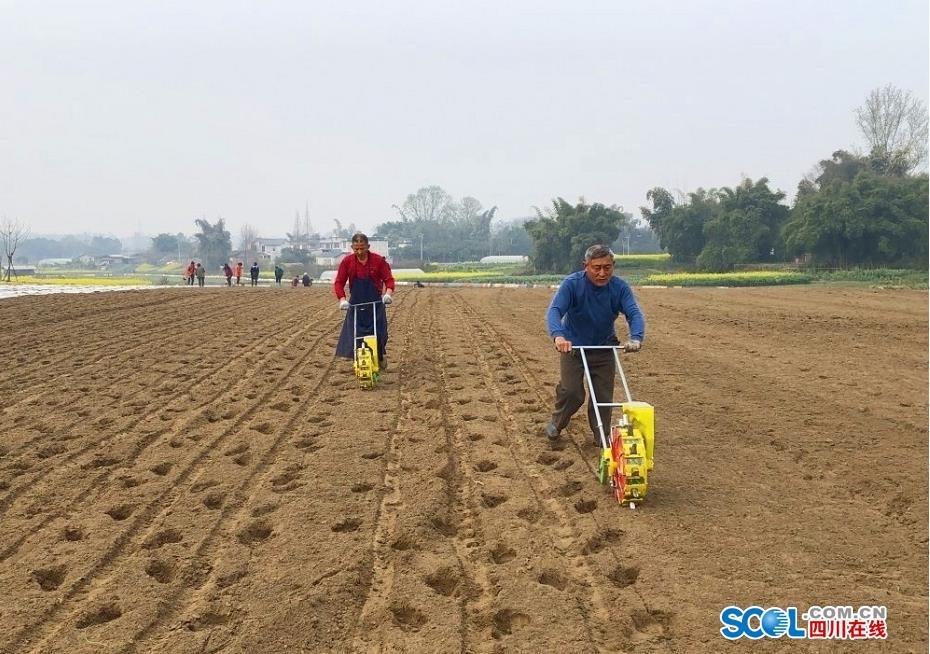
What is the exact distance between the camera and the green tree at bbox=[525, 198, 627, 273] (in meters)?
54.5

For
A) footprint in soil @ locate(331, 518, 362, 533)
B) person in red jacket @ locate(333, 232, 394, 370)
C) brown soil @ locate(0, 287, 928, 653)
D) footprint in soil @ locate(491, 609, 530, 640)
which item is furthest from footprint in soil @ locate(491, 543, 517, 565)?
person in red jacket @ locate(333, 232, 394, 370)

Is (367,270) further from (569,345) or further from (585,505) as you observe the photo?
(585,505)

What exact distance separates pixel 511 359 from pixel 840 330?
760 cm

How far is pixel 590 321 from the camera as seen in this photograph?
5.84 m

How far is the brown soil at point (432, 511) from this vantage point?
11.2 feet

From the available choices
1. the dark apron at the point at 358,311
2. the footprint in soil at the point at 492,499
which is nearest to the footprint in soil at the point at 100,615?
the footprint in soil at the point at 492,499

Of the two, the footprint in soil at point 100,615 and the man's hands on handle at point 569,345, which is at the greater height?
the man's hands on handle at point 569,345

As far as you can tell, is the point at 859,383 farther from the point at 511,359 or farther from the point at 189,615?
the point at 189,615

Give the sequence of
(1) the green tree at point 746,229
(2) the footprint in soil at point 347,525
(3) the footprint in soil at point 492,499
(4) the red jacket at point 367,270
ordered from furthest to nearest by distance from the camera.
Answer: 1. (1) the green tree at point 746,229
2. (4) the red jacket at point 367,270
3. (3) the footprint in soil at point 492,499
4. (2) the footprint in soil at point 347,525

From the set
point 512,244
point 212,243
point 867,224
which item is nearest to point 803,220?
point 867,224

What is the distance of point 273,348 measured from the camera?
12.0 meters

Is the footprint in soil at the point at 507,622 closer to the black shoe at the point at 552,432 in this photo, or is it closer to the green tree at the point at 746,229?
the black shoe at the point at 552,432

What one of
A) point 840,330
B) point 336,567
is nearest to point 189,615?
point 336,567

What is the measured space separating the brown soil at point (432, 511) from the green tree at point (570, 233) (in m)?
45.1
